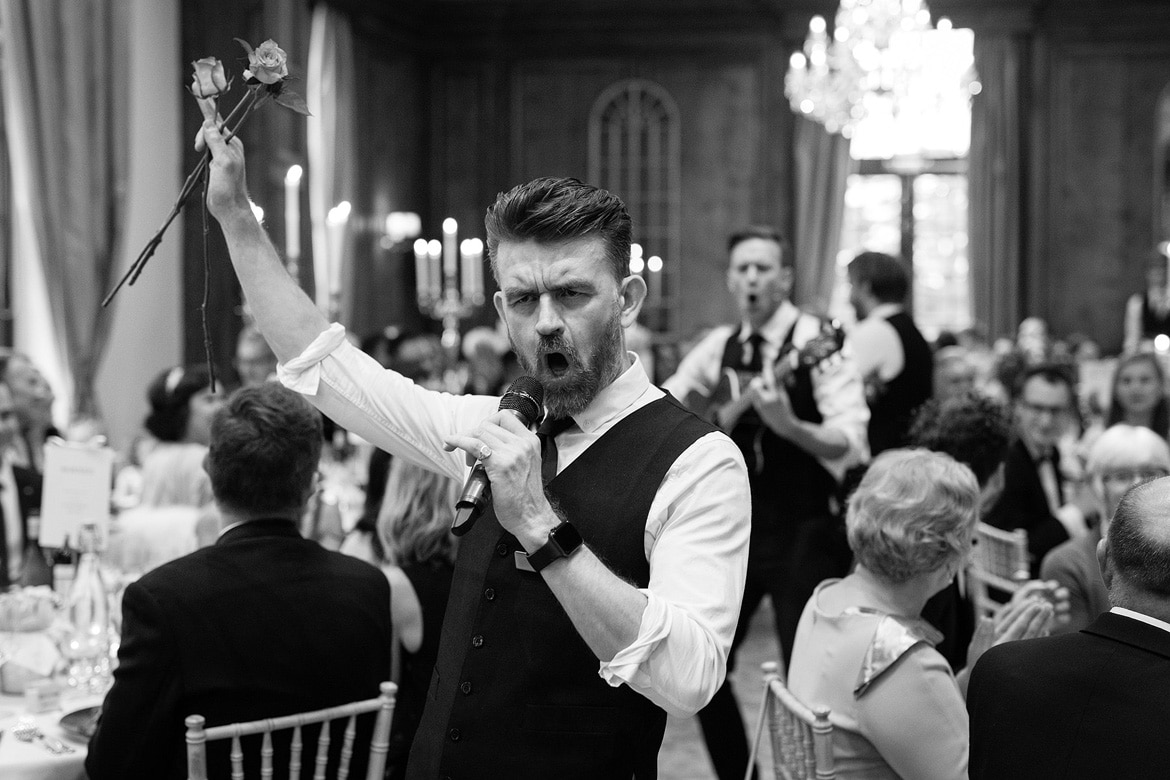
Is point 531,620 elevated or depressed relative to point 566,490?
depressed

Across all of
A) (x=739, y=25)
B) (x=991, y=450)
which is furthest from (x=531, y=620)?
(x=739, y=25)

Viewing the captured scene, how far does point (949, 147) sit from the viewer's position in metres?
12.3

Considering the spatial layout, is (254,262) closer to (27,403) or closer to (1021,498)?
(1021,498)

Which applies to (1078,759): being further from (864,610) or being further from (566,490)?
(566,490)

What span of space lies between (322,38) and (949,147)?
595 cm

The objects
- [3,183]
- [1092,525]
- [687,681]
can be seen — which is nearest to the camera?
[687,681]

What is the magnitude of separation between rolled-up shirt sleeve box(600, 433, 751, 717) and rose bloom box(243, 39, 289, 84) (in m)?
0.75

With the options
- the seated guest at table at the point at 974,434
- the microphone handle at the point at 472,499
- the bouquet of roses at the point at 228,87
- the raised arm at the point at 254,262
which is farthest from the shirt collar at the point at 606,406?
the seated guest at table at the point at 974,434

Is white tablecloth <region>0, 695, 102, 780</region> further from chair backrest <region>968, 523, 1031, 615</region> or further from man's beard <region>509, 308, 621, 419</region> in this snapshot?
chair backrest <region>968, 523, 1031, 615</region>

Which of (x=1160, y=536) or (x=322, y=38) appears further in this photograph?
(x=322, y=38)

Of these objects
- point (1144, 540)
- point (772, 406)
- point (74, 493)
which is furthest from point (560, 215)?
point (772, 406)

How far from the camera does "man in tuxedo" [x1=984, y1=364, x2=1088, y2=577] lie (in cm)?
396

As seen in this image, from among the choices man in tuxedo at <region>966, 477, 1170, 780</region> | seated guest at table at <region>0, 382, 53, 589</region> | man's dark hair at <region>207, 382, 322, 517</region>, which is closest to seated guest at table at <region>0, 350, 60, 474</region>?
seated guest at table at <region>0, 382, 53, 589</region>

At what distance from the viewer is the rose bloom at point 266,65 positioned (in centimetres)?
173
